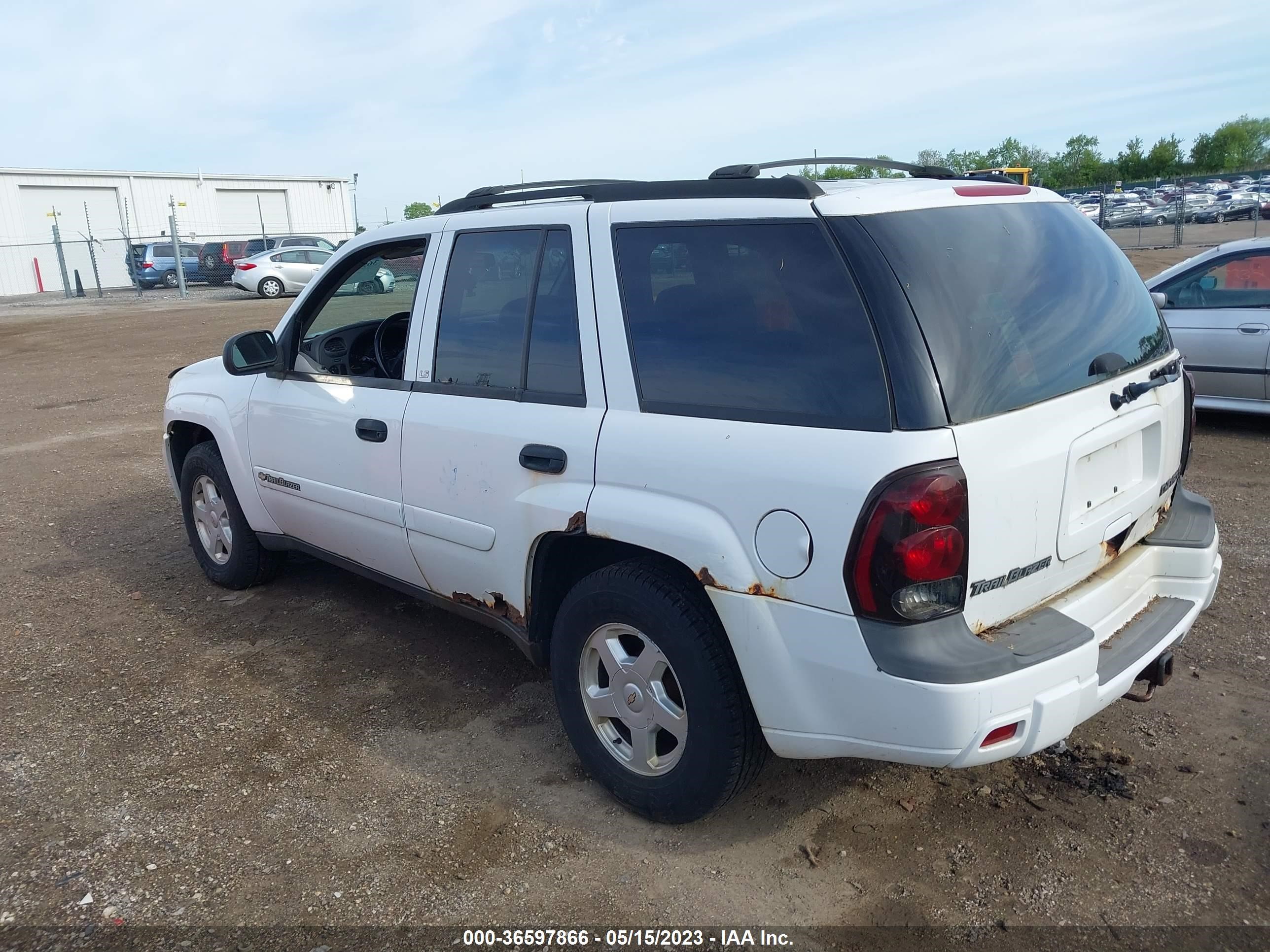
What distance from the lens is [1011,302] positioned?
276 centimetres

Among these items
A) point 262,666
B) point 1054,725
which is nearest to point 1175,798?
point 1054,725

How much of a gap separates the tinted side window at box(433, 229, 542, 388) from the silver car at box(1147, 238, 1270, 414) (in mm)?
5571

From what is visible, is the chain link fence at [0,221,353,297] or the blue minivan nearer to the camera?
the chain link fence at [0,221,353,297]

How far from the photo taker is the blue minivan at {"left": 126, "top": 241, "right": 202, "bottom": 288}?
3253 cm

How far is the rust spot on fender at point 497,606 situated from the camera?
3.48 meters

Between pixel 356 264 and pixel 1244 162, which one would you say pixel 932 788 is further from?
pixel 1244 162

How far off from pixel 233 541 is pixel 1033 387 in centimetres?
405

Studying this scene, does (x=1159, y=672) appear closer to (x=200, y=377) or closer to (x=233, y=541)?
(x=233, y=541)

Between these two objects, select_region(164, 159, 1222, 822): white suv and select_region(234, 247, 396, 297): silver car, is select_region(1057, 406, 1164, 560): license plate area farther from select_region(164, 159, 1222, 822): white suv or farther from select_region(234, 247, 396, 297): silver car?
select_region(234, 247, 396, 297): silver car

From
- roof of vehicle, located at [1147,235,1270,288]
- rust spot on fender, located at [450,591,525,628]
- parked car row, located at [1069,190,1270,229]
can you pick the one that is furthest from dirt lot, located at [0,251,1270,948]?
parked car row, located at [1069,190,1270,229]

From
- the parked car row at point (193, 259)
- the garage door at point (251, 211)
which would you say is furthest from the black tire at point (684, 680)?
the garage door at point (251, 211)

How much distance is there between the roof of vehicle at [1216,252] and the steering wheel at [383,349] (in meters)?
5.72

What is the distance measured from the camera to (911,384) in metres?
2.43

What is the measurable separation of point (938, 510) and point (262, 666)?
3.22 meters
